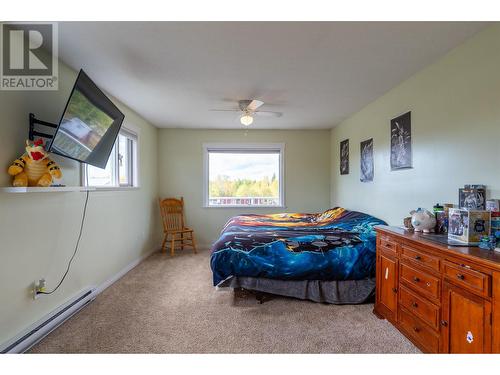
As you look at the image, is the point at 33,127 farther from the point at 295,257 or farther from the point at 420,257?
the point at 420,257

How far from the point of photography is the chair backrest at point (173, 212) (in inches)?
194

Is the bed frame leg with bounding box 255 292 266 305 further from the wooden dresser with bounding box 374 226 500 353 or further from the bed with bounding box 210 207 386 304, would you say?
the wooden dresser with bounding box 374 226 500 353

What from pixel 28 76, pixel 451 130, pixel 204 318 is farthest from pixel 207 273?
pixel 451 130

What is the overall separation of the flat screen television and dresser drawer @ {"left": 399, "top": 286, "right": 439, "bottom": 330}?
280 cm

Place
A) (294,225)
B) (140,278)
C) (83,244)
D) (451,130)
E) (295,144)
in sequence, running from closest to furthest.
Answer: (451,130)
(83,244)
(140,278)
(294,225)
(295,144)

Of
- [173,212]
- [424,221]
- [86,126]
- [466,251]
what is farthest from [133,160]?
[466,251]

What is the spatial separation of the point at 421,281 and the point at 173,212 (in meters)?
4.12

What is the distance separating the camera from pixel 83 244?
268 centimetres

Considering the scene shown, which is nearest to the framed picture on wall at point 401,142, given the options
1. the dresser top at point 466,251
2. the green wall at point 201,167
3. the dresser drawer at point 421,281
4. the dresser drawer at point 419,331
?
the dresser top at point 466,251

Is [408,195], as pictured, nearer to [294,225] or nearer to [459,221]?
[459,221]

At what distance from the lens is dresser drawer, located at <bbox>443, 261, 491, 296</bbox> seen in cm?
136

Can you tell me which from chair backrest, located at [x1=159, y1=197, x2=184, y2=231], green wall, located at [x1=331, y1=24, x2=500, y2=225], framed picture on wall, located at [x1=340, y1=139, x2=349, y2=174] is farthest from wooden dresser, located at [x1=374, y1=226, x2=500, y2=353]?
chair backrest, located at [x1=159, y1=197, x2=184, y2=231]
